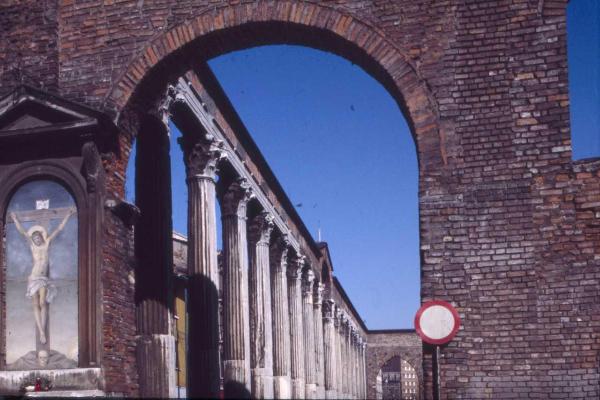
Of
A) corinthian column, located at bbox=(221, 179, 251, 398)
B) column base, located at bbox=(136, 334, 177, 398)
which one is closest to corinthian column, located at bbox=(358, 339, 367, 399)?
corinthian column, located at bbox=(221, 179, 251, 398)

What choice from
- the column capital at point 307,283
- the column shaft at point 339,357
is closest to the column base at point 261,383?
the column capital at point 307,283

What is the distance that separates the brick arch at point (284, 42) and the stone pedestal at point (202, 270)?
266 inches

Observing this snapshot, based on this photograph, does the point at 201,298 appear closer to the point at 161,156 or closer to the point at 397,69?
the point at 161,156

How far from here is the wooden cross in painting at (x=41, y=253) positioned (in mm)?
10812

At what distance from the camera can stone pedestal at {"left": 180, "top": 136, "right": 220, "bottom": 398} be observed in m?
17.2

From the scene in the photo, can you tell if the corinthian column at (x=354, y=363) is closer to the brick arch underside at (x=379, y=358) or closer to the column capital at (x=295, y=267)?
the brick arch underside at (x=379, y=358)

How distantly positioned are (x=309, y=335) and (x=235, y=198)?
51.6ft

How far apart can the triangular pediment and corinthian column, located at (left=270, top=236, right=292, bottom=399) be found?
16699 millimetres

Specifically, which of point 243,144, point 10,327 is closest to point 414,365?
point 243,144

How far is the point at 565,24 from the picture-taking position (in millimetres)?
9953

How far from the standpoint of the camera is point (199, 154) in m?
18.5

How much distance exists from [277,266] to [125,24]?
19393mm

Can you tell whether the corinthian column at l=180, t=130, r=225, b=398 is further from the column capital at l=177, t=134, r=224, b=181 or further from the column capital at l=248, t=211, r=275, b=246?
the column capital at l=248, t=211, r=275, b=246

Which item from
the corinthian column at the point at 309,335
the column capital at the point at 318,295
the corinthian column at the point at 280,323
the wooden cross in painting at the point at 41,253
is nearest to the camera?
the wooden cross in painting at the point at 41,253
